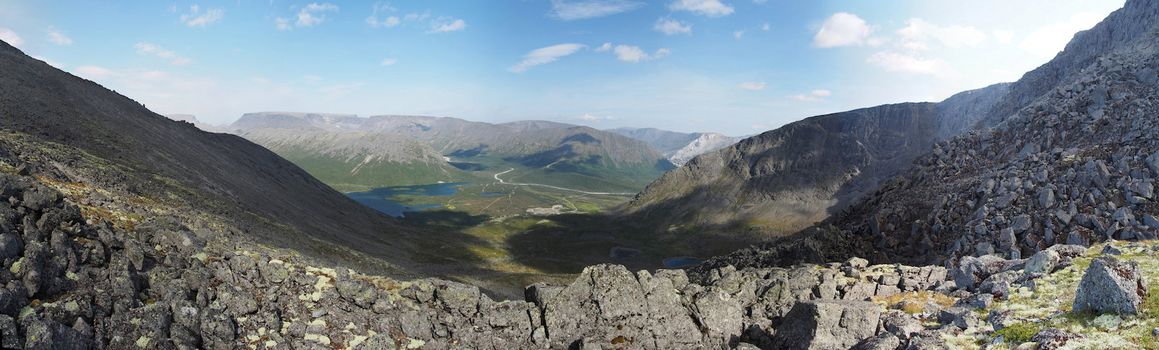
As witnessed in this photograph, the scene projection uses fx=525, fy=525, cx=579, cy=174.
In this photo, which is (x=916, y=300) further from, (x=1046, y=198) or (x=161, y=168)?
(x=161, y=168)

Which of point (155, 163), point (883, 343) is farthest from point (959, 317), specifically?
point (155, 163)

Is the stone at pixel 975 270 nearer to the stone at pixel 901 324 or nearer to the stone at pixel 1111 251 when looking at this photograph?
the stone at pixel 1111 251

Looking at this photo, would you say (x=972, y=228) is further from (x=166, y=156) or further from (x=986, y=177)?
(x=166, y=156)

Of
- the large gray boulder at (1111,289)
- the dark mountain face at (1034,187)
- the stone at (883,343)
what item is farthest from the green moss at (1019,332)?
the dark mountain face at (1034,187)

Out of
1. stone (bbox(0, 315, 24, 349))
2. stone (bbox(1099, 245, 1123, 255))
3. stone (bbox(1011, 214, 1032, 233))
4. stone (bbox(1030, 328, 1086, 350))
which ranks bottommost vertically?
stone (bbox(0, 315, 24, 349))

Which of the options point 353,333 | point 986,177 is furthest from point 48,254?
point 986,177

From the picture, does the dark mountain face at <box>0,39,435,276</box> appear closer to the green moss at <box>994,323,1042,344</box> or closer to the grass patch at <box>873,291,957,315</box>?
the grass patch at <box>873,291,957,315</box>

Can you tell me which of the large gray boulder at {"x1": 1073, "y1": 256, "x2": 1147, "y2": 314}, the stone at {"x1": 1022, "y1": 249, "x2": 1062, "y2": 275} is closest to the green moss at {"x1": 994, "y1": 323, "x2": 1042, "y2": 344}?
the large gray boulder at {"x1": 1073, "y1": 256, "x2": 1147, "y2": 314}
